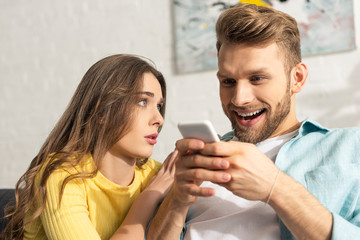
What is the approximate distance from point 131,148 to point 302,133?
0.55 meters

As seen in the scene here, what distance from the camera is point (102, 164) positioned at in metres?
1.39

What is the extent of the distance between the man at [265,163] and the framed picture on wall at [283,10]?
1015mm

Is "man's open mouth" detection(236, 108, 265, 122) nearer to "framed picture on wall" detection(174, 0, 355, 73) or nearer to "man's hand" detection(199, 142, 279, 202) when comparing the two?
"man's hand" detection(199, 142, 279, 202)

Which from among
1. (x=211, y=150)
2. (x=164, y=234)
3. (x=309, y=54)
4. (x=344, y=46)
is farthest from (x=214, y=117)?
(x=211, y=150)

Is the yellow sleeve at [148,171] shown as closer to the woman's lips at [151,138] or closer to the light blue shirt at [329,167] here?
the woman's lips at [151,138]

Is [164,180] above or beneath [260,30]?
beneath

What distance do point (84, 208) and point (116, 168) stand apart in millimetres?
215

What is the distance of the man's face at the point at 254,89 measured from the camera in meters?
1.15

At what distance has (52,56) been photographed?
2.88 m

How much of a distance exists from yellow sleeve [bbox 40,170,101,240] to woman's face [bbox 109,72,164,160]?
8.0 inches

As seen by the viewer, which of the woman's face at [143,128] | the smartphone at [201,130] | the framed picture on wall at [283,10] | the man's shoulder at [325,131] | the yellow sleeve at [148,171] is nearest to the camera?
the smartphone at [201,130]

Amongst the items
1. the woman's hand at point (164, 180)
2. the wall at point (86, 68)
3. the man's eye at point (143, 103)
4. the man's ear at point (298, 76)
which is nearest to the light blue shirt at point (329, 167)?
the man's ear at point (298, 76)

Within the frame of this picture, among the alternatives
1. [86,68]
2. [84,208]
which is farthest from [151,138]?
[86,68]

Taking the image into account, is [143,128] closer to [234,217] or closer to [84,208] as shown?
[84,208]
